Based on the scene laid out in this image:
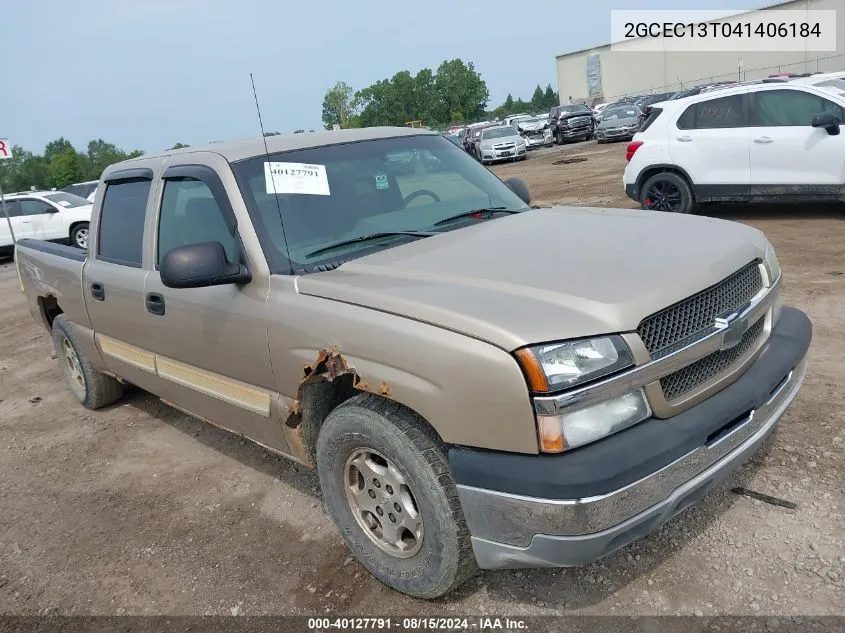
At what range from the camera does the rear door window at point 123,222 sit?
4.01 m

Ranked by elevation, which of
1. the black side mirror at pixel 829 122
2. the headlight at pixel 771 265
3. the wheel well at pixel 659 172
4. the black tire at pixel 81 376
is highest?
the black side mirror at pixel 829 122

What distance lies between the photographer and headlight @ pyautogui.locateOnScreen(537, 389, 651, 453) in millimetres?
2178

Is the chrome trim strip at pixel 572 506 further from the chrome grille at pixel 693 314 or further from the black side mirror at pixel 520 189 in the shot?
the black side mirror at pixel 520 189

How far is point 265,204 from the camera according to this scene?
323cm

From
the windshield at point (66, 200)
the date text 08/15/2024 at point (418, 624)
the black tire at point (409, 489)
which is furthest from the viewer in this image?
the windshield at point (66, 200)

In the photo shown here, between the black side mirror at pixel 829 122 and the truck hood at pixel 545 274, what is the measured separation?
6.09 m

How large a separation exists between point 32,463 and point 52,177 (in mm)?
70196

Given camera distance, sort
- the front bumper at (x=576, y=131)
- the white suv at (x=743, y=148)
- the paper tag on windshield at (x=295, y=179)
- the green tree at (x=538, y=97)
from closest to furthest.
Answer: the paper tag on windshield at (x=295, y=179) < the white suv at (x=743, y=148) < the front bumper at (x=576, y=131) < the green tree at (x=538, y=97)

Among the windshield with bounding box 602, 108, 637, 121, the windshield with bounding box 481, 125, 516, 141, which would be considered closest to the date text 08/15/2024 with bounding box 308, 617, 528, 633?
the windshield with bounding box 481, 125, 516, 141

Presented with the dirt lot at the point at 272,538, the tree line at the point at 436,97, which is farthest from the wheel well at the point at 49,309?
the tree line at the point at 436,97

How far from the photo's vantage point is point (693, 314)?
8.13ft

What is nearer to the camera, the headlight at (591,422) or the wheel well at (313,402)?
the headlight at (591,422)

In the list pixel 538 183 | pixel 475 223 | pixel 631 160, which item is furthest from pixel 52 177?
pixel 475 223

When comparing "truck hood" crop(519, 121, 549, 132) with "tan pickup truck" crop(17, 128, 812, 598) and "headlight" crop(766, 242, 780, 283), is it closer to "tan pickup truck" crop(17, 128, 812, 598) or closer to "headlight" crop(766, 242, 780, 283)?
"tan pickup truck" crop(17, 128, 812, 598)
